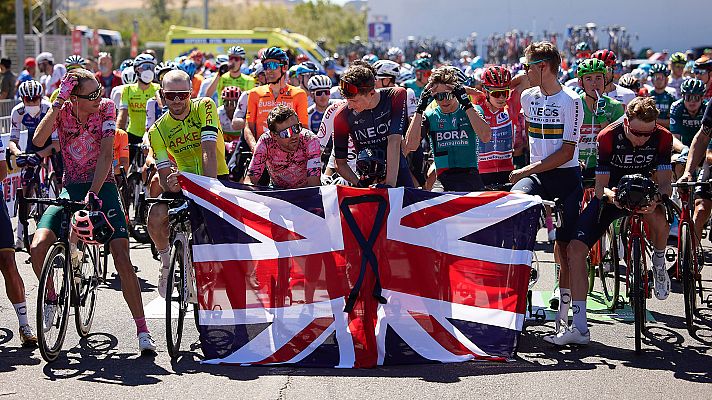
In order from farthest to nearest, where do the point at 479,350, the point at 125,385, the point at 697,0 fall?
the point at 697,0
the point at 479,350
the point at 125,385

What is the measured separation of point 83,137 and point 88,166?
22 cm

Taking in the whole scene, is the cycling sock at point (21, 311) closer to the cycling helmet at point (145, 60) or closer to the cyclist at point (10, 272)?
the cyclist at point (10, 272)

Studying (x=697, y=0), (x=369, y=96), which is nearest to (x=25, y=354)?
(x=369, y=96)

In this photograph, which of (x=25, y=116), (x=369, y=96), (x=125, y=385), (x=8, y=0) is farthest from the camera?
(x=8, y=0)

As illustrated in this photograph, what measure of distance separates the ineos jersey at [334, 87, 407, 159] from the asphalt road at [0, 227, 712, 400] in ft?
6.20

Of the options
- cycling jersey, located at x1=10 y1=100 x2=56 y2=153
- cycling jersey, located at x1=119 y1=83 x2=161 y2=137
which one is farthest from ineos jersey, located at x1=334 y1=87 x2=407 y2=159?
Answer: cycling jersey, located at x1=119 y1=83 x2=161 y2=137

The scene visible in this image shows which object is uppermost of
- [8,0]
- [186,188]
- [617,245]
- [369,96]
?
[8,0]

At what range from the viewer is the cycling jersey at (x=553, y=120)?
8.62 m

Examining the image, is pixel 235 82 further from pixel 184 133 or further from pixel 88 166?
pixel 88 166

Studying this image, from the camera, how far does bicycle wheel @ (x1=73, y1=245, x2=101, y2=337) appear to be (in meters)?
8.34

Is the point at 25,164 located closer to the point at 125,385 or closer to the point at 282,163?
the point at 282,163

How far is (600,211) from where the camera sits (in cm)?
816

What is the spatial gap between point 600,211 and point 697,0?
57564 millimetres

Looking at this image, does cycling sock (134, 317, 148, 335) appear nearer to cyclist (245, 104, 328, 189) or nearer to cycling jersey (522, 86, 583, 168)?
cyclist (245, 104, 328, 189)
